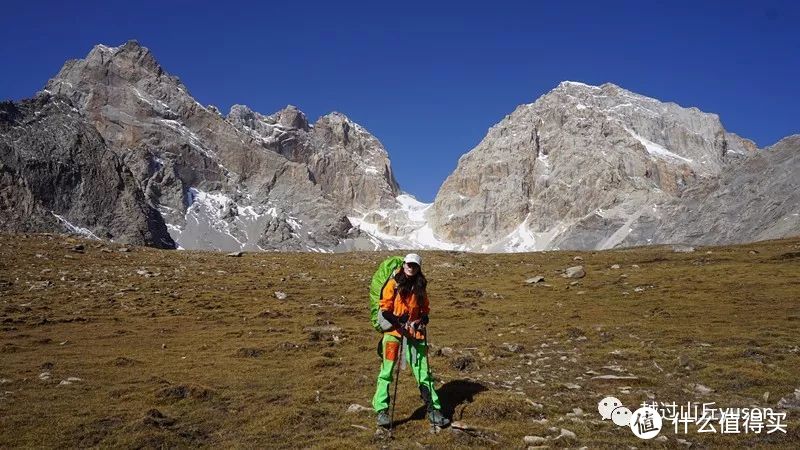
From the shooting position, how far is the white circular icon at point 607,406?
1342cm

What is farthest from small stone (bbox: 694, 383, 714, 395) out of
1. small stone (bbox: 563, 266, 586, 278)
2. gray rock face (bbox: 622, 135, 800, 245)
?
gray rock face (bbox: 622, 135, 800, 245)

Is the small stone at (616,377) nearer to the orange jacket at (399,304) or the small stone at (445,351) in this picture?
the small stone at (445,351)

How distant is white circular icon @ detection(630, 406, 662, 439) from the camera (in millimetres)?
12273

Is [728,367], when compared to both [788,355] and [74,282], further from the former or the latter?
[74,282]

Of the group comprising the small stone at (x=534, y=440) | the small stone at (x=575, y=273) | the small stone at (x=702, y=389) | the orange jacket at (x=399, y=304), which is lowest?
the small stone at (x=534, y=440)

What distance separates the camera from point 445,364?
19000mm

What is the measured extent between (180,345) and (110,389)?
24.1 ft

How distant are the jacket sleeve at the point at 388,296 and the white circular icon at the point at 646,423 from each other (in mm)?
6185

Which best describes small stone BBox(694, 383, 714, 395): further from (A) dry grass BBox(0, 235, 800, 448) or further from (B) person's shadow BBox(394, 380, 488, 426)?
(B) person's shadow BBox(394, 380, 488, 426)

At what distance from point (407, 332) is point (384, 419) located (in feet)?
6.74

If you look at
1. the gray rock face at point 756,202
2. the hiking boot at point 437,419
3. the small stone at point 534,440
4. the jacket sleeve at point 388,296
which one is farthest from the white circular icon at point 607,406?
the gray rock face at point 756,202

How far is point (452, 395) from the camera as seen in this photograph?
15016mm

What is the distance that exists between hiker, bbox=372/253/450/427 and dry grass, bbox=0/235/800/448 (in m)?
0.67

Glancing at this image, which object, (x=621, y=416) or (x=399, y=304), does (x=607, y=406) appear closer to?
(x=621, y=416)
